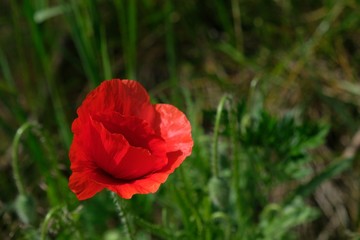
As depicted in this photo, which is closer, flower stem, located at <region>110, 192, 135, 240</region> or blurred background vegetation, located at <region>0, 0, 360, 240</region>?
flower stem, located at <region>110, 192, 135, 240</region>

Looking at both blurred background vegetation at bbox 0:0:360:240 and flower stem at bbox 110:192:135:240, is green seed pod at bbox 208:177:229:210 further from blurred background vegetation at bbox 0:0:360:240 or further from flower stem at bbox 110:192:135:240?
flower stem at bbox 110:192:135:240

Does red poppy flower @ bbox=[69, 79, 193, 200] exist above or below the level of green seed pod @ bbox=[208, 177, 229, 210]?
above

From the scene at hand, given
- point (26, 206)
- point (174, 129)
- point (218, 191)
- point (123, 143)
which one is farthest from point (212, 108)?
point (123, 143)

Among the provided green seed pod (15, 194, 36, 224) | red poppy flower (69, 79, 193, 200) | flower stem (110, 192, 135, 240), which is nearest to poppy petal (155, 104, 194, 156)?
red poppy flower (69, 79, 193, 200)

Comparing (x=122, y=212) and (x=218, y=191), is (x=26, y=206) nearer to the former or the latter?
(x=122, y=212)

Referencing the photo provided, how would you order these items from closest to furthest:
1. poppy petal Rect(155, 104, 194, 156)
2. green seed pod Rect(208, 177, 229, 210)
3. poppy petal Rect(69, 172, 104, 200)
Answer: poppy petal Rect(69, 172, 104, 200), poppy petal Rect(155, 104, 194, 156), green seed pod Rect(208, 177, 229, 210)

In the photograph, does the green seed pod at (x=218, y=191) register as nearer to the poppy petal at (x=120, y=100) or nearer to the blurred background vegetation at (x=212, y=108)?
the blurred background vegetation at (x=212, y=108)

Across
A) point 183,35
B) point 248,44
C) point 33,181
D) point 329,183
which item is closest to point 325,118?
point 329,183
